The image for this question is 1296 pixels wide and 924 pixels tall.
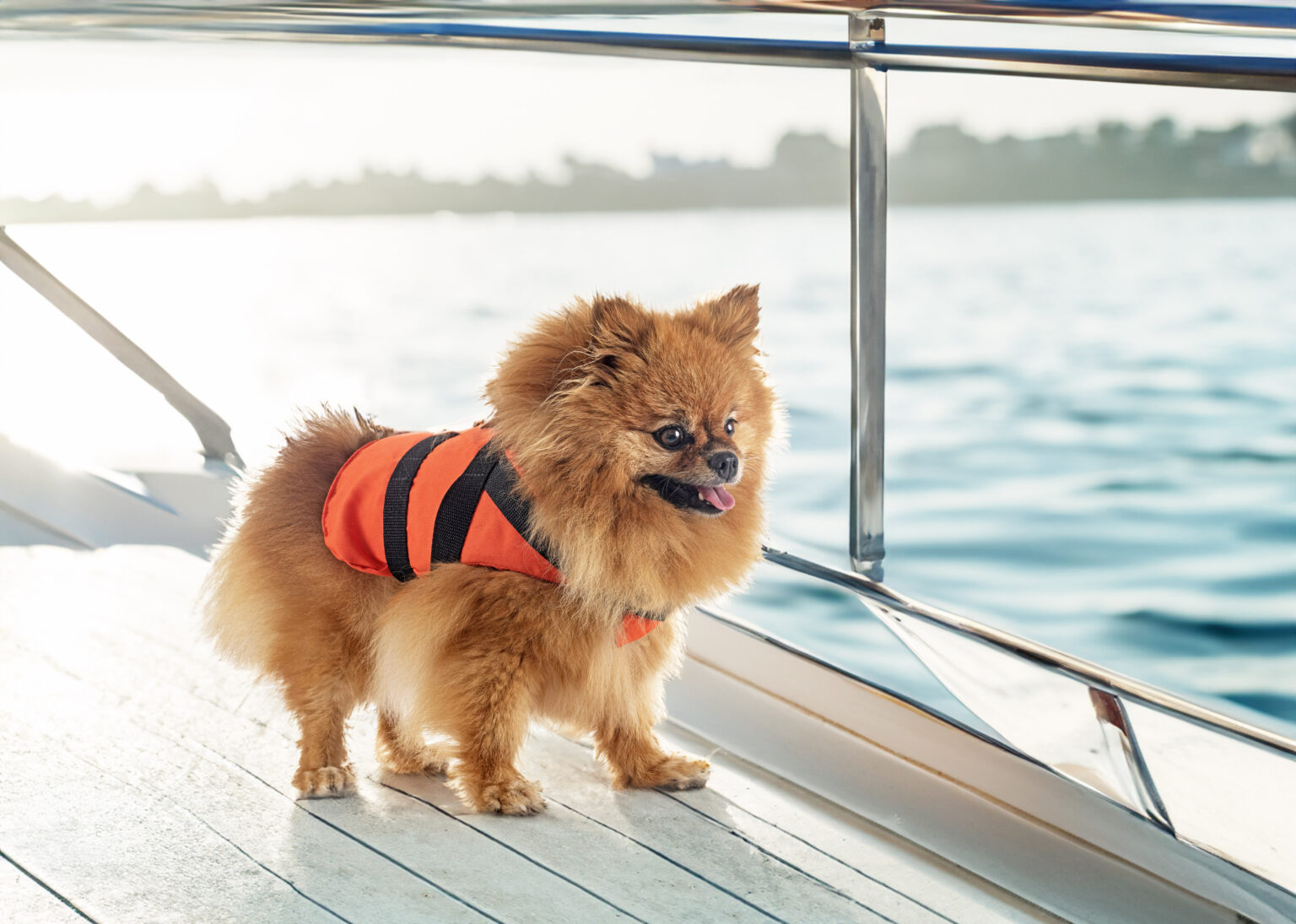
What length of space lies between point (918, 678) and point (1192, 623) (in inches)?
85.0

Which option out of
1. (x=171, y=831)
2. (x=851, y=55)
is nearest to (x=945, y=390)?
(x=851, y=55)

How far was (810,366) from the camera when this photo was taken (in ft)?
22.5

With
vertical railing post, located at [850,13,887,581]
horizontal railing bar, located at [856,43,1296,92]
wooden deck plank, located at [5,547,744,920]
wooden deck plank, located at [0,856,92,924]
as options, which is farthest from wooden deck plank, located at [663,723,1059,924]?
horizontal railing bar, located at [856,43,1296,92]

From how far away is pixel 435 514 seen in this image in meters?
1.37

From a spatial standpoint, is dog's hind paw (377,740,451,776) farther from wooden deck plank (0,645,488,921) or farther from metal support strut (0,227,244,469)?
metal support strut (0,227,244,469)

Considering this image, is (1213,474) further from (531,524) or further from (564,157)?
(564,157)

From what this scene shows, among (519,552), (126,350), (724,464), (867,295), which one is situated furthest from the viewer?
(126,350)

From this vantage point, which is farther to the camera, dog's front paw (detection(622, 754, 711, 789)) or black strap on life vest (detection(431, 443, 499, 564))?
dog's front paw (detection(622, 754, 711, 789))

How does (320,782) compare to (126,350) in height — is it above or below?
below

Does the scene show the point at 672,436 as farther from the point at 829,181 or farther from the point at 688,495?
the point at 829,181

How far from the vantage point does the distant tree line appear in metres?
5.62

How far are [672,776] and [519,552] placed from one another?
0.40 metres

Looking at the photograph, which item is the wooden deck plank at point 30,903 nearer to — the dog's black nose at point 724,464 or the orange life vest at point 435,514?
the orange life vest at point 435,514

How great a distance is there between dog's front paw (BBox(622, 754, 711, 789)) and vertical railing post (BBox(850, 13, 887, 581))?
37 cm
